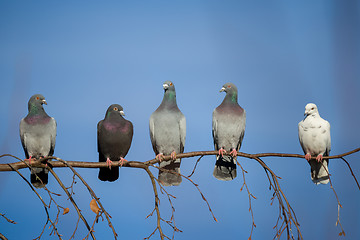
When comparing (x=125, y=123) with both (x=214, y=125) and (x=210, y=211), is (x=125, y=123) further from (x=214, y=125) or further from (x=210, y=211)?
(x=210, y=211)

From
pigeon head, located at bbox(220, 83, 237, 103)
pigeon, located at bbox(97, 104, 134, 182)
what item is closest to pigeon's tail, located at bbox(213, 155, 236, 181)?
pigeon head, located at bbox(220, 83, 237, 103)

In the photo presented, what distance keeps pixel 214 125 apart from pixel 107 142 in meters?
2.05

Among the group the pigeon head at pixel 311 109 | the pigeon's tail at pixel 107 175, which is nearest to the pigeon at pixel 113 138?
the pigeon's tail at pixel 107 175

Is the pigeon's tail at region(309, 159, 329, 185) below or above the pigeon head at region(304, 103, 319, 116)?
below

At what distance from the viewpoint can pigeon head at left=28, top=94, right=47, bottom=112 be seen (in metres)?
7.99

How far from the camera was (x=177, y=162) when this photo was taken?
8273 mm

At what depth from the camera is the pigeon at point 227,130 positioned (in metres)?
8.36

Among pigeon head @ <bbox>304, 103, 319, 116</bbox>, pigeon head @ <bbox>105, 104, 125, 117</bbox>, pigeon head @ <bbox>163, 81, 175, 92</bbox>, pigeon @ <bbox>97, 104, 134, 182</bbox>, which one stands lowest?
pigeon @ <bbox>97, 104, 134, 182</bbox>

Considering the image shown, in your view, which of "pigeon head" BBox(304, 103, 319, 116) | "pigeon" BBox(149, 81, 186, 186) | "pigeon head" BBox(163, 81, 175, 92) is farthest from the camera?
"pigeon head" BBox(304, 103, 319, 116)

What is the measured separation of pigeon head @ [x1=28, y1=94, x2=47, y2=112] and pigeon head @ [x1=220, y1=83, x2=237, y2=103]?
3.36 m

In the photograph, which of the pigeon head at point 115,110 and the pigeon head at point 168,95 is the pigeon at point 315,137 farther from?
the pigeon head at point 115,110

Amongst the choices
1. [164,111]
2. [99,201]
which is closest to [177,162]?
[164,111]

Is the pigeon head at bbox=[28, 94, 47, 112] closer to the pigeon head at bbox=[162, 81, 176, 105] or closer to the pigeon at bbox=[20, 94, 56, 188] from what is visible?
the pigeon at bbox=[20, 94, 56, 188]

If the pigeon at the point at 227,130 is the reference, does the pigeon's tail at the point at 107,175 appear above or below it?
below
